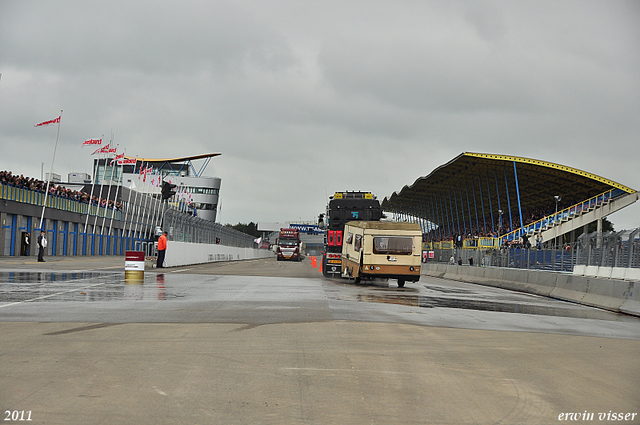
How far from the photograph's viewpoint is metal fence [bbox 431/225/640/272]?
20422mm

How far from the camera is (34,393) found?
19.7 feet

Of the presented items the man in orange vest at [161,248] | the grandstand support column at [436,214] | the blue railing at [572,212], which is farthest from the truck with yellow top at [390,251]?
the grandstand support column at [436,214]

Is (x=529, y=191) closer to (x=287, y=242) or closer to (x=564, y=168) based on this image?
(x=564, y=168)

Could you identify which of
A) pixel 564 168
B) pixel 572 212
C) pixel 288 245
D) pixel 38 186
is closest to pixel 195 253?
pixel 38 186

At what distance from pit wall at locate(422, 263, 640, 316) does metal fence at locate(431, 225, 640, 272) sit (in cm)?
139

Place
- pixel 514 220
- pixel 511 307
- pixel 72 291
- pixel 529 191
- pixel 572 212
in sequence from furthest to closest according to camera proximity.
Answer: pixel 514 220 < pixel 529 191 < pixel 572 212 < pixel 511 307 < pixel 72 291

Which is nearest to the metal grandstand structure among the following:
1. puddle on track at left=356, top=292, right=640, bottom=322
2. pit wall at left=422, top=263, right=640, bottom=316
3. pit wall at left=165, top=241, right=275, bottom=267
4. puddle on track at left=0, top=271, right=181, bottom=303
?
pit wall at left=165, top=241, right=275, bottom=267

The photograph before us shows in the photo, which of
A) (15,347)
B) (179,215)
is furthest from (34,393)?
(179,215)

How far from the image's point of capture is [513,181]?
252 ft

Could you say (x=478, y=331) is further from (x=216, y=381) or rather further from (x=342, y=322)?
(x=216, y=381)

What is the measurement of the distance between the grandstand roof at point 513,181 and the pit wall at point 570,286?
31065 mm

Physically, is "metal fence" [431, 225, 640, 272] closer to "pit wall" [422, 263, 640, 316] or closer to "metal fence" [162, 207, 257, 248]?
"pit wall" [422, 263, 640, 316]

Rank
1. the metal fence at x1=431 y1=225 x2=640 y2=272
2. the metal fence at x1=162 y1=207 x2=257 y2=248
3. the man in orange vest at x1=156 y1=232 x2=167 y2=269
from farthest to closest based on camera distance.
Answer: the metal fence at x1=162 y1=207 x2=257 y2=248 → the man in orange vest at x1=156 y1=232 x2=167 y2=269 → the metal fence at x1=431 y1=225 x2=640 y2=272

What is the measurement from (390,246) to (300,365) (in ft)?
58.2
